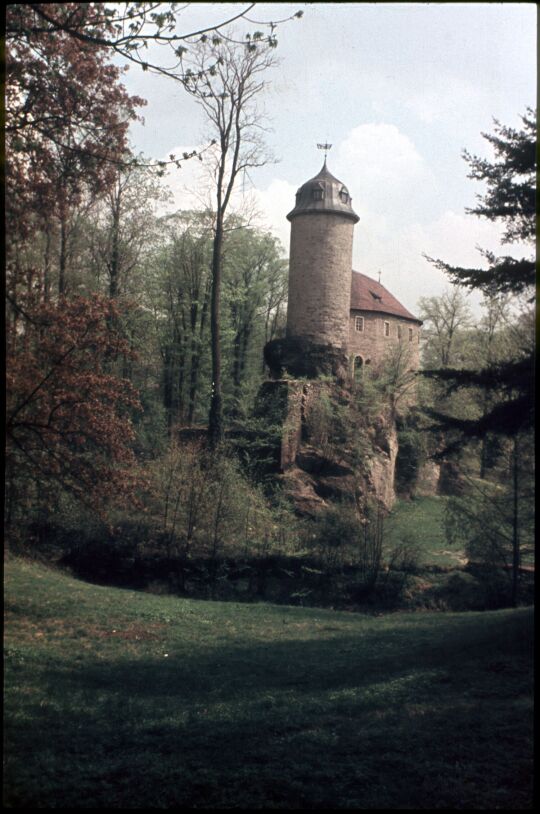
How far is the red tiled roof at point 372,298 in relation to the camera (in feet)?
131

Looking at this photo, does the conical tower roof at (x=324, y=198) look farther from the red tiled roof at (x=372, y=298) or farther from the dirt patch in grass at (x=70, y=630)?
the dirt patch in grass at (x=70, y=630)

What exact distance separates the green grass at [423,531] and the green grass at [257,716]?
908 centimetres

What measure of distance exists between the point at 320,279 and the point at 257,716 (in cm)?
2524

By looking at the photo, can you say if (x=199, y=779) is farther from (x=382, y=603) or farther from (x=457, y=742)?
(x=382, y=603)

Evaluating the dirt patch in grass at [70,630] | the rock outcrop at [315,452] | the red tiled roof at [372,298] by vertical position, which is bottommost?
the dirt patch in grass at [70,630]

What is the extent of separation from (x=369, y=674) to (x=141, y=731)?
3.89 m

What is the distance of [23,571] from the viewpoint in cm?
1541

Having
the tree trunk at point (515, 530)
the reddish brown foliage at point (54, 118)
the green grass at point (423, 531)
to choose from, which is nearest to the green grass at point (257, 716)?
the tree trunk at point (515, 530)

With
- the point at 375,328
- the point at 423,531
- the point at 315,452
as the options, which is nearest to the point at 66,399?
the point at 315,452

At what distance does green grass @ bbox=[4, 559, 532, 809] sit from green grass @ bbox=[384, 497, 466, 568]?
9.08 meters

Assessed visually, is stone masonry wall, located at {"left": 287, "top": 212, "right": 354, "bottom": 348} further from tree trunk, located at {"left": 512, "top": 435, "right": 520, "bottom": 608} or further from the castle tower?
tree trunk, located at {"left": 512, "top": 435, "right": 520, "bottom": 608}

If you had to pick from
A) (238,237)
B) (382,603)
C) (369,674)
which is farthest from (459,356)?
Answer: (369,674)

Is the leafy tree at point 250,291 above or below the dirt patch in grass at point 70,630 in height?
above

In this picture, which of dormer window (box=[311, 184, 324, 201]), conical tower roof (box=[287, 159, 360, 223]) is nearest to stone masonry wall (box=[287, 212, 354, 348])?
conical tower roof (box=[287, 159, 360, 223])
